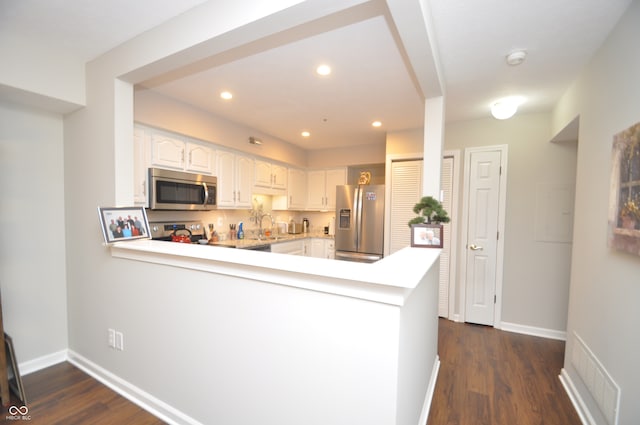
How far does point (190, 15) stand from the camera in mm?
1634

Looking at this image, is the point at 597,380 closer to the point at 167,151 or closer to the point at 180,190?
the point at 180,190

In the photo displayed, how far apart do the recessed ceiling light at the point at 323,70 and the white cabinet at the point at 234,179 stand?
1.87 meters

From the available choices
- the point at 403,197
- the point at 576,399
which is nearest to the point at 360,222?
the point at 403,197

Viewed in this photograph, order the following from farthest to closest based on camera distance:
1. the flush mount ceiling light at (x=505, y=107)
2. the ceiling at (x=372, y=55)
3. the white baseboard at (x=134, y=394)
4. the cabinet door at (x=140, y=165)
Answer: the cabinet door at (x=140, y=165)
the flush mount ceiling light at (x=505, y=107)
the white baseboard at (x=134, y=394)
the ceiling at (x=372, y=55)

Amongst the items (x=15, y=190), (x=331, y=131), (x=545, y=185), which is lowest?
(x=15, y=190)

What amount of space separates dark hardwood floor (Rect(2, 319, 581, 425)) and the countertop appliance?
1.37 m

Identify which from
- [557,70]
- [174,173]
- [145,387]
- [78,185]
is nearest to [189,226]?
[174,173]

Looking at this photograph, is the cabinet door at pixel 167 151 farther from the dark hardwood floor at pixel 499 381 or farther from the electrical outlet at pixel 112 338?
the dark hardwood floor at pixel 499 381

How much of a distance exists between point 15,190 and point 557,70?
4.40m

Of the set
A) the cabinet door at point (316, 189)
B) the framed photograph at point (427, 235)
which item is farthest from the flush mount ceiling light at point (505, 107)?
the cabinet door at point (316, 189)

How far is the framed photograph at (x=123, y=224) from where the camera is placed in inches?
75.2

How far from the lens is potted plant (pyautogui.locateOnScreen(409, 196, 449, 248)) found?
6.27ft

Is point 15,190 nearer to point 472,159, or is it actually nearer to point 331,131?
point 331,131

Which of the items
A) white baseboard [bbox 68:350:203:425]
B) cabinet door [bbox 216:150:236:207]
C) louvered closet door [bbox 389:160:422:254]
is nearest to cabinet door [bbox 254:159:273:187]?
cabinet door [bbox 216:150:236:207]
